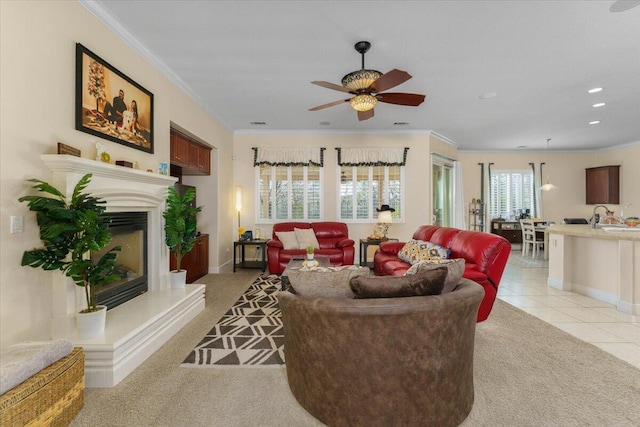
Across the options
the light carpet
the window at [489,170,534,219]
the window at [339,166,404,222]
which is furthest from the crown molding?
the window at [489,170,534,219]

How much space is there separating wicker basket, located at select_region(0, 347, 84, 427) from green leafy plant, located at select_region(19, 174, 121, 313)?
1.78 feet

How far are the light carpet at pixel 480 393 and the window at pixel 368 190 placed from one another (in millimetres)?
4021

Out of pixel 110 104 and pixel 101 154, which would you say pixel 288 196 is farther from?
pixel 101 154

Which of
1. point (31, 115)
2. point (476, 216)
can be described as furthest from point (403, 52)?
point (476, 216)

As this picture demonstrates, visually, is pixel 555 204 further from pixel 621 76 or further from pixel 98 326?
pixel 98 326

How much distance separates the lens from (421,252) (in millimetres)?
3883

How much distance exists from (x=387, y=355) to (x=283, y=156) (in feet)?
17.7

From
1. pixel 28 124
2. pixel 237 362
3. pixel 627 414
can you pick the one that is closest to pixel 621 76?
pixel 627 414

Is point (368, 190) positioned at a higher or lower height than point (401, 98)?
lower

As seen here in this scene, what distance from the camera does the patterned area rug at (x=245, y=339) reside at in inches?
95.8

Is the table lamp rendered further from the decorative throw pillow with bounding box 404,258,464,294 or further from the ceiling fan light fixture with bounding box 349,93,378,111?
the decorative throw pillow with bounding box 404,258,464,294

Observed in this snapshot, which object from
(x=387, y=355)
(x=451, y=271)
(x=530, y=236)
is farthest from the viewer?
(x=530, y=236)

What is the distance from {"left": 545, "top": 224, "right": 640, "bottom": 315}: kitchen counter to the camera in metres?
3.47

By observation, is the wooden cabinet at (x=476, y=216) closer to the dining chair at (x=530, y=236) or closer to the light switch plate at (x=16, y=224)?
the dining chair at (x=530, y=236)
